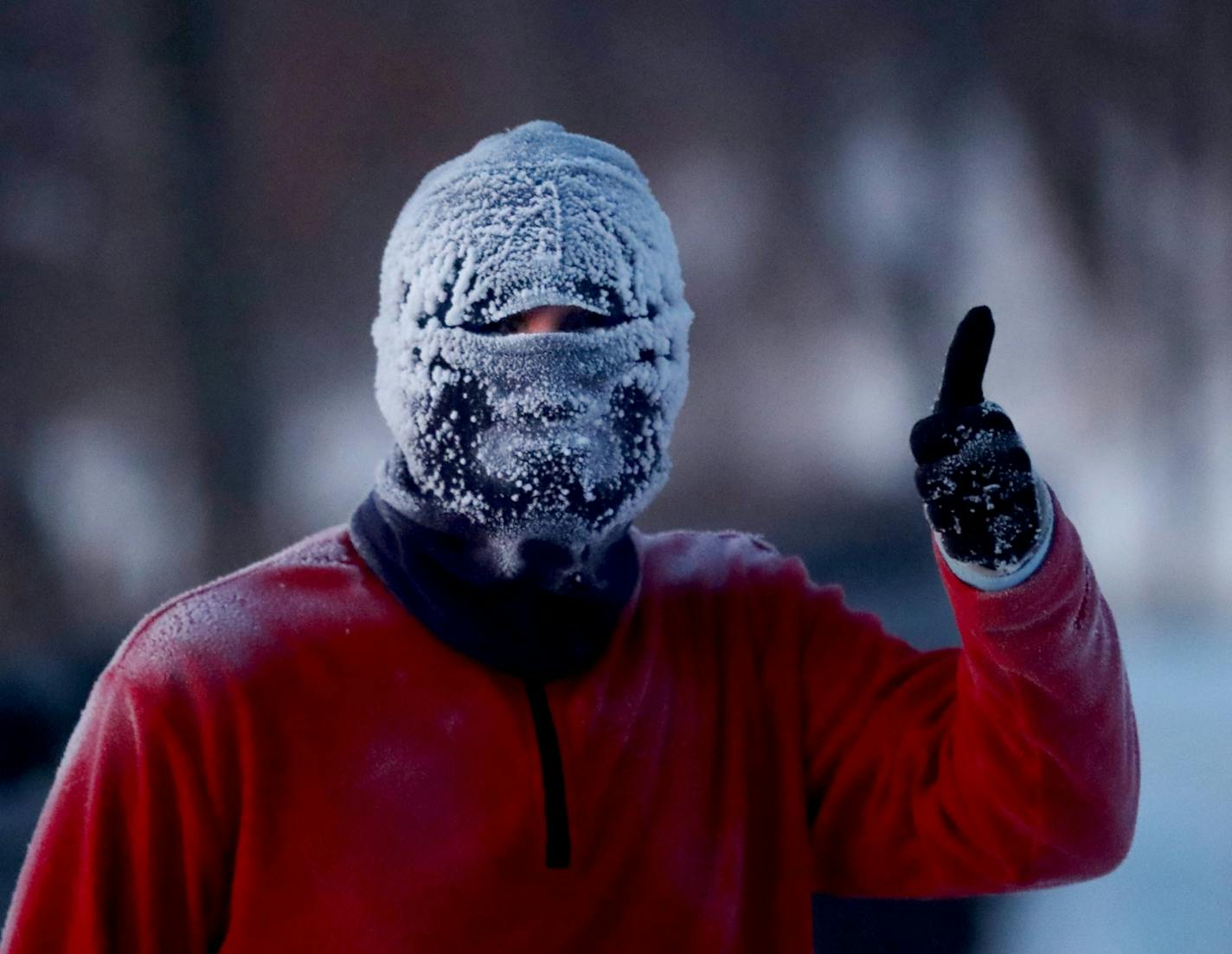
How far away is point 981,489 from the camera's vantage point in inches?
21.7

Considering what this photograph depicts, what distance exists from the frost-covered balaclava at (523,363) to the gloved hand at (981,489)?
20 cm

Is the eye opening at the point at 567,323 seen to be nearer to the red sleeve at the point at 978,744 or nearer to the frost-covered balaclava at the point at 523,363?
the frost-covered balaclava at the point at 523,363

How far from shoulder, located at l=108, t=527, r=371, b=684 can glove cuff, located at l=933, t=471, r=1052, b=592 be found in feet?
1.30

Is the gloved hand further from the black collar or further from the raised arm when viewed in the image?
the black collar

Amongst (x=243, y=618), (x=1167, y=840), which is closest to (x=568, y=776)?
(x=243, y=618)

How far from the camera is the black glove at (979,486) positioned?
549mm

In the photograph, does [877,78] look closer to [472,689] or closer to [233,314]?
[233,314]

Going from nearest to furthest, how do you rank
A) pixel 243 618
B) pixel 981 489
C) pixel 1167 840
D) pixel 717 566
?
pixel 981 489 < pixel 243 618 < pixel 717 566 < pixel 1167 840

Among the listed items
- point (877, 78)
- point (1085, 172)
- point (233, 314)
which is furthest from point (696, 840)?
point (1085, 172)

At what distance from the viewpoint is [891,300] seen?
1.47 m

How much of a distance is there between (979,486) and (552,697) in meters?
0.31

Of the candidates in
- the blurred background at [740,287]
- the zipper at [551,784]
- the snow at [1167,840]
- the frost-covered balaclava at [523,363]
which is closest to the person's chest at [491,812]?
the zipper at [551,784]

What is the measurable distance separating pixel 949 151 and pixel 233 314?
1.06 metres

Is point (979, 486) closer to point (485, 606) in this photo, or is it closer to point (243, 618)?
point (485, 606)
